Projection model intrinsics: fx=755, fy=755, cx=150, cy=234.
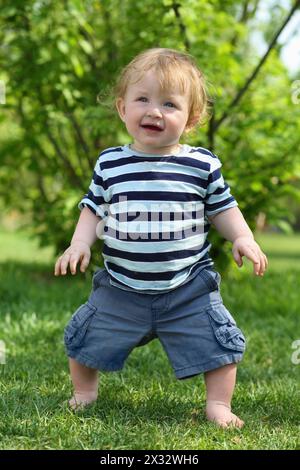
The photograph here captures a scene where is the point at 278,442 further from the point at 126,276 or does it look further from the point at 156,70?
the point at 156,70

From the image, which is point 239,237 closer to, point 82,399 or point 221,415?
point 221,415

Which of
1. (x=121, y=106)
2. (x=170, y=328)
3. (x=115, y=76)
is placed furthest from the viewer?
(x=115, y=76)

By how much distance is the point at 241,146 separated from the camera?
563cm

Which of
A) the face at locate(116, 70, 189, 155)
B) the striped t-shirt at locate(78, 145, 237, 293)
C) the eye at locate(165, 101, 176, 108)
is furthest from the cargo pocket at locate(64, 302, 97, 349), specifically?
the eye at locate(165, 101, 176, 108)

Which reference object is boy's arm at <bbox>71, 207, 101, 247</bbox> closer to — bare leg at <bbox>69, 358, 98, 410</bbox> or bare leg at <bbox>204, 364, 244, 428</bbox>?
bare leg at <bbox>69, 358, 98, 410</bbox>

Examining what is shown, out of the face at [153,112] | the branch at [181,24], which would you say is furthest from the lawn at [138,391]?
the branch at [181,24]

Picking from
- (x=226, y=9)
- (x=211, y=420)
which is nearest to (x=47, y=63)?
(x=226, y=9)

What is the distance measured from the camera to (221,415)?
2434 mm

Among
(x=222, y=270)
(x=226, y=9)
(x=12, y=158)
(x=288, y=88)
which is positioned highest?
(x=226, y=9)

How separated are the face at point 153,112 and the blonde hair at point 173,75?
2 cm

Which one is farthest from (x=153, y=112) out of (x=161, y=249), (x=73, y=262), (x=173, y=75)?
(x=73, y=262)

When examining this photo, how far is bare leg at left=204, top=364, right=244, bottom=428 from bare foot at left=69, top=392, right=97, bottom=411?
0.40m

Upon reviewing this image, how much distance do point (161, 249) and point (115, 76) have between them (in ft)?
9.09
